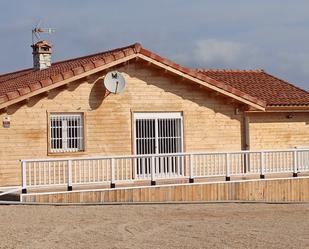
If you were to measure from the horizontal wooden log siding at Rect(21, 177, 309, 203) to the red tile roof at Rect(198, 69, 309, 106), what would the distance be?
425 centimetres

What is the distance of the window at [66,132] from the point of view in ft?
72.6

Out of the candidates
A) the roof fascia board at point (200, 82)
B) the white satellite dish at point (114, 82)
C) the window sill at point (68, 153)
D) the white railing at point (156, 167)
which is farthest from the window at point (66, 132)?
the roof fascia board at point (200, 82)

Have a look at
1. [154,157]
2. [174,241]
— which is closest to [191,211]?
[154,157]

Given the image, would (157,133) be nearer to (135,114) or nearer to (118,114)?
(135,114)

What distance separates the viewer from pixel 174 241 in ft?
41.7

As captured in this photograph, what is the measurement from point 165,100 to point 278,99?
4860 millimetres

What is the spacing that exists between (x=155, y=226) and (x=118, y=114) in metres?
8.85

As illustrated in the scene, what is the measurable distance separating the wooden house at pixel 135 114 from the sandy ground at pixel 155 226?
4.33 metres

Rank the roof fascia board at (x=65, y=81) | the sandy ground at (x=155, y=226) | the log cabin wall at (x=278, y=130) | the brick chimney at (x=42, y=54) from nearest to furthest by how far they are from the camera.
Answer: the sandy ground at (x=155, y=226)
the roof fascia board at (x=65, y=81)
the log cabin wall at (x=278, y=130)
the brick chimney at (x=42, y=54)

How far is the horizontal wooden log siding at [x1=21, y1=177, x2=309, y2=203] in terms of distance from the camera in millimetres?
19328

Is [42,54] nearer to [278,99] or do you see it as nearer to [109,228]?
[278,99]

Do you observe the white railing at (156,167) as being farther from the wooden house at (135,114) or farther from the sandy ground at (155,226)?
the sandy ground at (155,226)

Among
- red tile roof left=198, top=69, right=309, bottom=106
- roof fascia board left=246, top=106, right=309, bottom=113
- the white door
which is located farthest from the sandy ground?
red tile roof left=198, top=69, right=309, bottom=106

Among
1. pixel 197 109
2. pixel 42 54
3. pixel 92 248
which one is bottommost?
pixel 92 248
